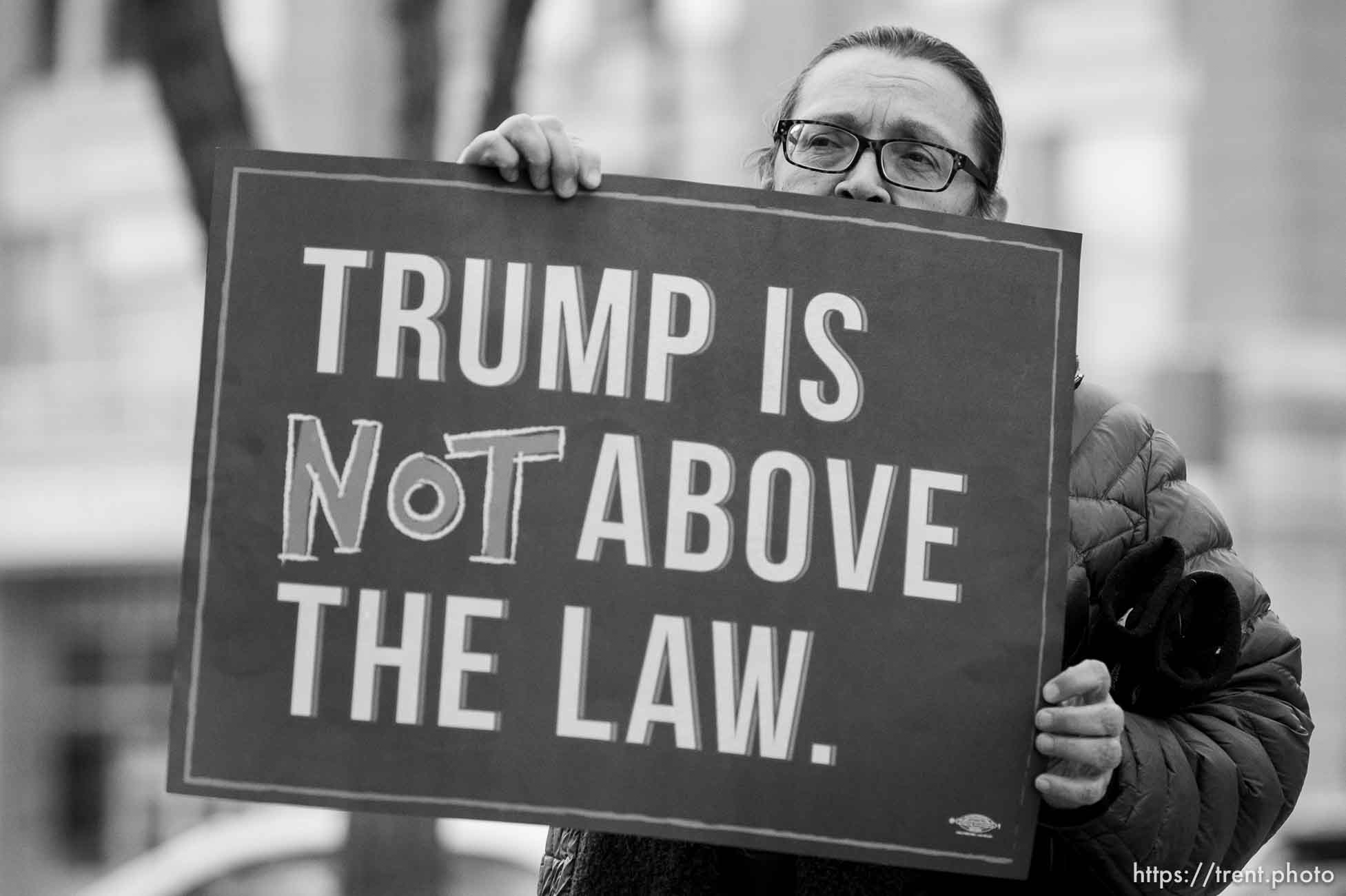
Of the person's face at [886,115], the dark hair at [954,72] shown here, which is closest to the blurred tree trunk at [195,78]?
the dark hair at [954,72]

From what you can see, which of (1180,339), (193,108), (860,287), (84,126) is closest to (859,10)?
(1180,339)

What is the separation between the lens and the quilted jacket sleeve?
1.88m

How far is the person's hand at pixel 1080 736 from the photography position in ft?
6.08

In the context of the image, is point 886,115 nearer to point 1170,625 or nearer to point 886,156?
point 886,156

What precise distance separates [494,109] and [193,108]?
2.97 ft

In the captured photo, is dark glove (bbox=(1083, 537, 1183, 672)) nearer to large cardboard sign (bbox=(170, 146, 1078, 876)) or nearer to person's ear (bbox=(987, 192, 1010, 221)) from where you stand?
large cardboard sign (bbox=(170, 146, 1078, 876))

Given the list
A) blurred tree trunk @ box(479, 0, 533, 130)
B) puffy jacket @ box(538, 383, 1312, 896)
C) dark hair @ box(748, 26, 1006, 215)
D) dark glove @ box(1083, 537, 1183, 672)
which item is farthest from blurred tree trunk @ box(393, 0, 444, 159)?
dark glove @ box(1083, 537, 1183, 672)

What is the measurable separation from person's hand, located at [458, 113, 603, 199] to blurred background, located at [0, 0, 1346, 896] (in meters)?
3.11

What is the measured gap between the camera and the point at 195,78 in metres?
4.90

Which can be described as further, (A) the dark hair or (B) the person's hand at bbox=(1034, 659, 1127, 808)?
(A) the dark hair

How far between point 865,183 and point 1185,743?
29.9 inches

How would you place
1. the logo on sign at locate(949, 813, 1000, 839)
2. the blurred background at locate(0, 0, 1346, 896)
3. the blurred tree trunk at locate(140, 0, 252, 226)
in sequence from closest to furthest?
1. the logo on sign at locate(949, 813, 1000, 839)
2. the blurred tree trunk at locate(140, 0, 252, 226)
3. the blurred background at locate(0, 0, 1346, 896)

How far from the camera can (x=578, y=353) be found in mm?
2051

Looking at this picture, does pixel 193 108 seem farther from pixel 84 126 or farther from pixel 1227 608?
pixel 84 126
